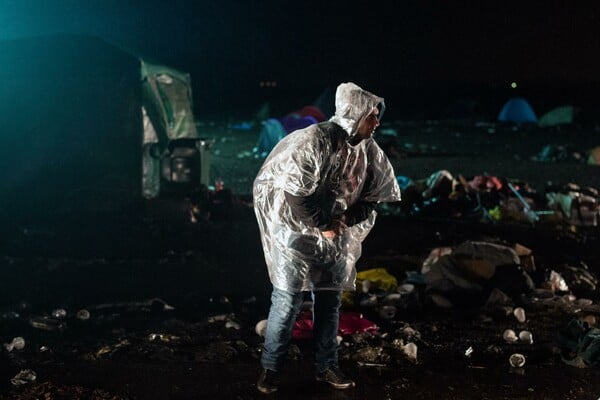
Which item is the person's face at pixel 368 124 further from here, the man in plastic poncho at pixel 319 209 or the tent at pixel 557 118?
the tent at pixel 557 118

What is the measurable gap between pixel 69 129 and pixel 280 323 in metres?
6.49

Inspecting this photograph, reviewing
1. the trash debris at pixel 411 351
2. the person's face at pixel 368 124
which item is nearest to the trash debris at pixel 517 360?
the trash debris at pixel 411 351

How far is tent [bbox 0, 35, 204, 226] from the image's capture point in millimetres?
9555

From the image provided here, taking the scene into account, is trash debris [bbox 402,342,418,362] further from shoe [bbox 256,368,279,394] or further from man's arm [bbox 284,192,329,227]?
man's arm [bbox 284,192,329,227]

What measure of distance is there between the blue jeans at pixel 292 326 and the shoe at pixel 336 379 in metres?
0.03

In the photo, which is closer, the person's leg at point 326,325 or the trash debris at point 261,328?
the person's leg at point 326,325

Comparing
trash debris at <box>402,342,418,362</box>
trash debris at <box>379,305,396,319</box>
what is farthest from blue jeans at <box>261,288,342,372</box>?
trash debris at <box>379,305,396,319</box>

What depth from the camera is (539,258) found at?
7.96 metres

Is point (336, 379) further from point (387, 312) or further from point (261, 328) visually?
point (387, 312)

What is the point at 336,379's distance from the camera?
4.40 m

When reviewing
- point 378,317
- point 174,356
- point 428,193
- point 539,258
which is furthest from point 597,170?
point 174,356

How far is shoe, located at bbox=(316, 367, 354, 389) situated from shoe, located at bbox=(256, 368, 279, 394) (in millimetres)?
326

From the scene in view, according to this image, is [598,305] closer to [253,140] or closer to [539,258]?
[539,258]

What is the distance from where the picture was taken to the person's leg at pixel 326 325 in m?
4.26
